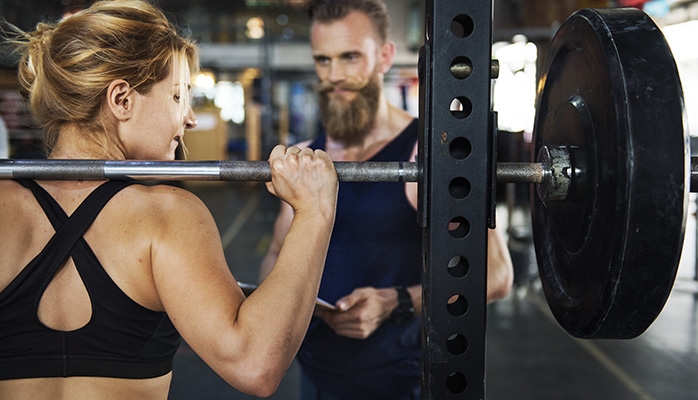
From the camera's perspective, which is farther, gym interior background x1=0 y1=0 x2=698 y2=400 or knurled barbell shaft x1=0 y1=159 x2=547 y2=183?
gym interior background x1=0 y1=0 x2=698 y2=400

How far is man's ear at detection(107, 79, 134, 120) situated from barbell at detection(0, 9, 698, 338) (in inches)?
4.5

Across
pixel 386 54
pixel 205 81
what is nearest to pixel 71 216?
pixel 386 54

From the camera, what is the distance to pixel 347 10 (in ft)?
5.69

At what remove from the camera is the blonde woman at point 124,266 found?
862mm

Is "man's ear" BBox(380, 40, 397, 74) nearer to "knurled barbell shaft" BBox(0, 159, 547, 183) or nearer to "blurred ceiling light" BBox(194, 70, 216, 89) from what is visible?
"knurled barbell shaft" BBox(0, 159, 547, 183)

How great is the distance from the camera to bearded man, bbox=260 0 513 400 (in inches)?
60.0

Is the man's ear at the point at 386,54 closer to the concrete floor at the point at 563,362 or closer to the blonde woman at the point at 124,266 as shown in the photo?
the blonde woman at the point at 124,266

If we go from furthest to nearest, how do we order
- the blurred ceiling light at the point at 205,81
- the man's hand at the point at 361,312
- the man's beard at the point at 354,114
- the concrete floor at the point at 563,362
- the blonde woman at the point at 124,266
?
the blurred ceiling light at the point at 205,81 < the concrete floor at the point at 563,362 < the man's beard at the point at 354,114 < the man's hand at the point at 361,312 < the blonde woman at the point at 124,266

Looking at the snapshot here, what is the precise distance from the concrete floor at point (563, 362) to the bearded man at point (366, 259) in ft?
5.02

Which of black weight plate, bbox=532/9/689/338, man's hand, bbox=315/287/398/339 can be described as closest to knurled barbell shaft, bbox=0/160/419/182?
black weight plate, bbox=532/9/689/338

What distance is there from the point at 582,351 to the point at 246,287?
2.96m

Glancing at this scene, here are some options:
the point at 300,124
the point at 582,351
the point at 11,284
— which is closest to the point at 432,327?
the point at 11,284

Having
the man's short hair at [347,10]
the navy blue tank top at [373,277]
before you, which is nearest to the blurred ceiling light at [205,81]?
the man's short hair at [347,10]

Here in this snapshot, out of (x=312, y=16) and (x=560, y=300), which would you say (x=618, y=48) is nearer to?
(x=560, y=300)
